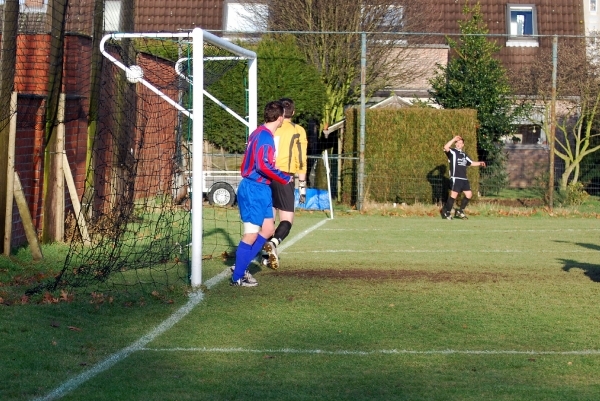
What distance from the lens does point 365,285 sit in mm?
9938

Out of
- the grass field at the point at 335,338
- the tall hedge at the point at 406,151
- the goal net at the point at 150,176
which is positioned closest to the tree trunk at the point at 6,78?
the goal net at the point at 150,176

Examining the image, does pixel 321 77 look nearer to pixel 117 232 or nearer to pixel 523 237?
pixel 523 237

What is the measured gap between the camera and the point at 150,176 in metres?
12.9

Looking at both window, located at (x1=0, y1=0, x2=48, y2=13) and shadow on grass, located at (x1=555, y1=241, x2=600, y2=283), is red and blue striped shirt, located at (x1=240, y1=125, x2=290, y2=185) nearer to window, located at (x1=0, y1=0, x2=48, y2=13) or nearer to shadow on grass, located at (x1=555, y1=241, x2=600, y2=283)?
shadow on grass, located at (x1=555, y1=241, x2=600, y2=283)

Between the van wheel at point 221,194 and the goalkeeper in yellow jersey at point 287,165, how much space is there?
372 inches

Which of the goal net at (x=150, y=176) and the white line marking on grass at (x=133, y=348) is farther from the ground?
the goal net at (x=150, y=176)

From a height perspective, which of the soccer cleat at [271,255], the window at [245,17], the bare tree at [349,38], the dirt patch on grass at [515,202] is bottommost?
the soccer cleat at [271,255]

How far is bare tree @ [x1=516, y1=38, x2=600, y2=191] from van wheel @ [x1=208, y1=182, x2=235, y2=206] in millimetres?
8190

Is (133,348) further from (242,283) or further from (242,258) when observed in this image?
(242,283)

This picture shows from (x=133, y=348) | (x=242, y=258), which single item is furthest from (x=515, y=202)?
(x=133, y=348)

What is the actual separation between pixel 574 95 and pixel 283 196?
50.9 ft

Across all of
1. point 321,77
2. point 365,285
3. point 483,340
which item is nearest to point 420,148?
point 321,77

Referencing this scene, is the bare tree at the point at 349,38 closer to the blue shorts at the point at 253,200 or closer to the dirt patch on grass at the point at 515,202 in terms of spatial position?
the dirt patch on grass at the point at 515,202

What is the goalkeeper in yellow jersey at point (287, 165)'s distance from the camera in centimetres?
1079
